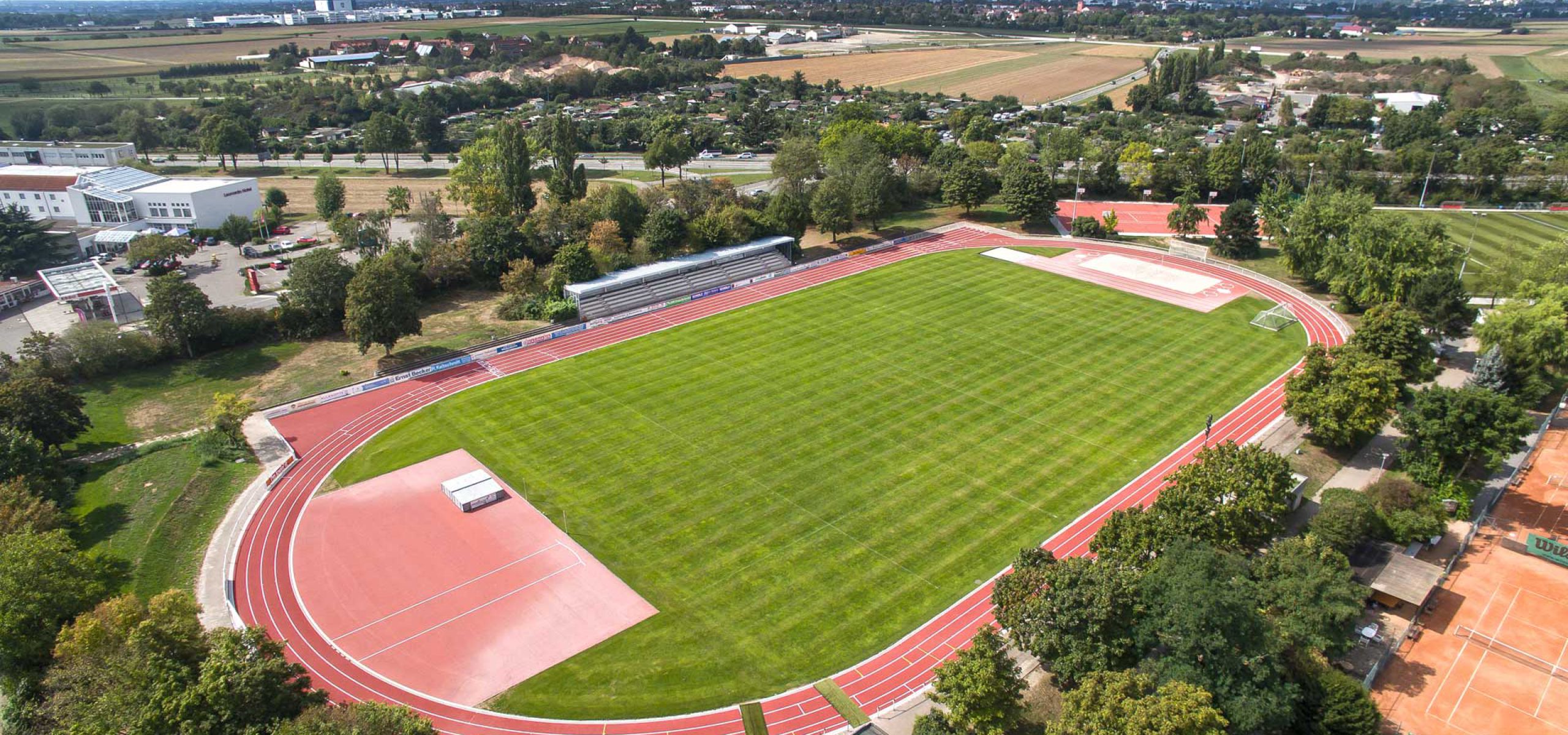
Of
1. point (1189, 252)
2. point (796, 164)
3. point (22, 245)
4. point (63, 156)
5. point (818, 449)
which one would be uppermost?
point (796, 164)

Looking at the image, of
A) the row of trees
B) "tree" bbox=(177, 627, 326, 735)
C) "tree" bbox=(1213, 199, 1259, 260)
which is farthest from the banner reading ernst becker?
"tree" bbox=(177, 627, 326, 735)

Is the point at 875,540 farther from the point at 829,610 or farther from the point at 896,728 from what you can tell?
the point at 896,728

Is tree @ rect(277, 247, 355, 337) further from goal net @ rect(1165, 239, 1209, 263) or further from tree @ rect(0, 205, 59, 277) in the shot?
goal net @ rect(1165, 239, 1209, 263)

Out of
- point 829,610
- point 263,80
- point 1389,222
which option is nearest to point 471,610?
point 829,610

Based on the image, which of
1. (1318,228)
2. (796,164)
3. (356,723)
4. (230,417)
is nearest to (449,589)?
(356,723)

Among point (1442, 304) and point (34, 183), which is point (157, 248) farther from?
point (1442, 304)
